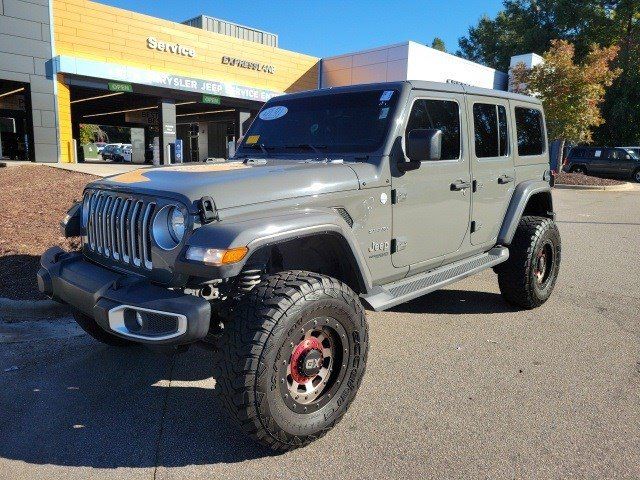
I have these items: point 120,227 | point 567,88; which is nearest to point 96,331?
point 120,227

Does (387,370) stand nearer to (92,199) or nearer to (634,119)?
(92,199)

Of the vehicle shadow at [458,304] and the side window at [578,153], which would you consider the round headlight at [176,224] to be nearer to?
the vehicle shadow at [458,304]

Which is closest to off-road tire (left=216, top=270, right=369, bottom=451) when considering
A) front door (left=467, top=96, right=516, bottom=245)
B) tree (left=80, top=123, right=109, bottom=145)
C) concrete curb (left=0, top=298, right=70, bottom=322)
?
front door (left=467, top=96, right=516, bottom=245)

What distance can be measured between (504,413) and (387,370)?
862 mm

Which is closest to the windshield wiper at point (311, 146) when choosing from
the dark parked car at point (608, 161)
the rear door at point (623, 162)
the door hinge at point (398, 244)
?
the door hinge at point (398, 244)

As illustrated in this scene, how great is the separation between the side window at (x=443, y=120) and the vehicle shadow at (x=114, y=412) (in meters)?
2.34

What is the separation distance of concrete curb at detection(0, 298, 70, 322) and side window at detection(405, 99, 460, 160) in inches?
138

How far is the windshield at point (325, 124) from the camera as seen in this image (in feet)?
11.4

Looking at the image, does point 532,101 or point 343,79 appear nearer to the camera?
point 532,101

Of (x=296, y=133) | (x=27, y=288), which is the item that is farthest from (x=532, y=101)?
(x=27, y=288)

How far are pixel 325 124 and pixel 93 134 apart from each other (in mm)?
63565

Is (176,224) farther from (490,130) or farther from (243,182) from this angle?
(490,130)

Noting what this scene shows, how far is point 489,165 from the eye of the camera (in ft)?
14.1

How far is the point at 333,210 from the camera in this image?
9.54 feet
